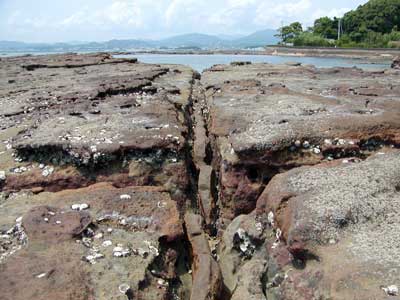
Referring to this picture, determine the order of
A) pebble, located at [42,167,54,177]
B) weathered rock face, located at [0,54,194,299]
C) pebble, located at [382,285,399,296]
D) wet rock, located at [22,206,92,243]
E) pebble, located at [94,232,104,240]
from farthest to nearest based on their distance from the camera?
1. pebble, located at [42,167,54,177]
2. pebble, located at [94,232,104,240]
3. wet rock, located at [22,206,92,243]
4. weathered rock face, located at [0,54,194,299]
5. pebble, located at [382,285,399,296]

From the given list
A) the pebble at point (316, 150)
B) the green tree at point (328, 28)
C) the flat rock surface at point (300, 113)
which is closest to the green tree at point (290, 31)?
the green tree at point (328, 28)

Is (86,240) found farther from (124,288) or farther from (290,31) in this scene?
(290,31)

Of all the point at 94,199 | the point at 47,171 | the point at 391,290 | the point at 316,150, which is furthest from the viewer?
the point at 316,150

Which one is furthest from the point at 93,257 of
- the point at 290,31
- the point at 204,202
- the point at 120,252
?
the point at 290,31

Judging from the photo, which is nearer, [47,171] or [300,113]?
[47,171]

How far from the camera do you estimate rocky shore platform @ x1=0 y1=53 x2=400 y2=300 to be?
3230mm

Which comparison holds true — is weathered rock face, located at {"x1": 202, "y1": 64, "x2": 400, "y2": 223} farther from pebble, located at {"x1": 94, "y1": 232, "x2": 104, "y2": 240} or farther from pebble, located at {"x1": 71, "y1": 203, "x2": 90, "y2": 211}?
pebble, located at {"x1": 94, "y1": 232, "x2": 104, "y2": 240}

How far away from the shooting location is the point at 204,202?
5.55 meters

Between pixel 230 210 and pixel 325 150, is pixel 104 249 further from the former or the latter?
pixel 325 150

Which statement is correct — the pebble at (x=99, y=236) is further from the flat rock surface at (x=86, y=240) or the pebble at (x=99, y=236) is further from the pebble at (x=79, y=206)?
the pebble at (x=79, y=206)

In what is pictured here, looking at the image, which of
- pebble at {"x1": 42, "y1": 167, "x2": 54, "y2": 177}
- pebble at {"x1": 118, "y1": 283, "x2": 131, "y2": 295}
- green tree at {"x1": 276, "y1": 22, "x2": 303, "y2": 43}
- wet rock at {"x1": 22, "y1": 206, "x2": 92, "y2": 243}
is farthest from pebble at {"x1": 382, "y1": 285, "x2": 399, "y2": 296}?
green tree at {"x1": 276, "y1": 22, "x2": 303, "y2": 43}

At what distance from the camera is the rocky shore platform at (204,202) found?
10.6ft

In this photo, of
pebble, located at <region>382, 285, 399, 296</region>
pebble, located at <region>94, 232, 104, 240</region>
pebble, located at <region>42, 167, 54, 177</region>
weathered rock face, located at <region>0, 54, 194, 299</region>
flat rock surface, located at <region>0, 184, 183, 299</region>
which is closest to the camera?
pebble, located at <region>382, 285, 399, 296</region>

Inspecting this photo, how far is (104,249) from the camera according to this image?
3.55m
